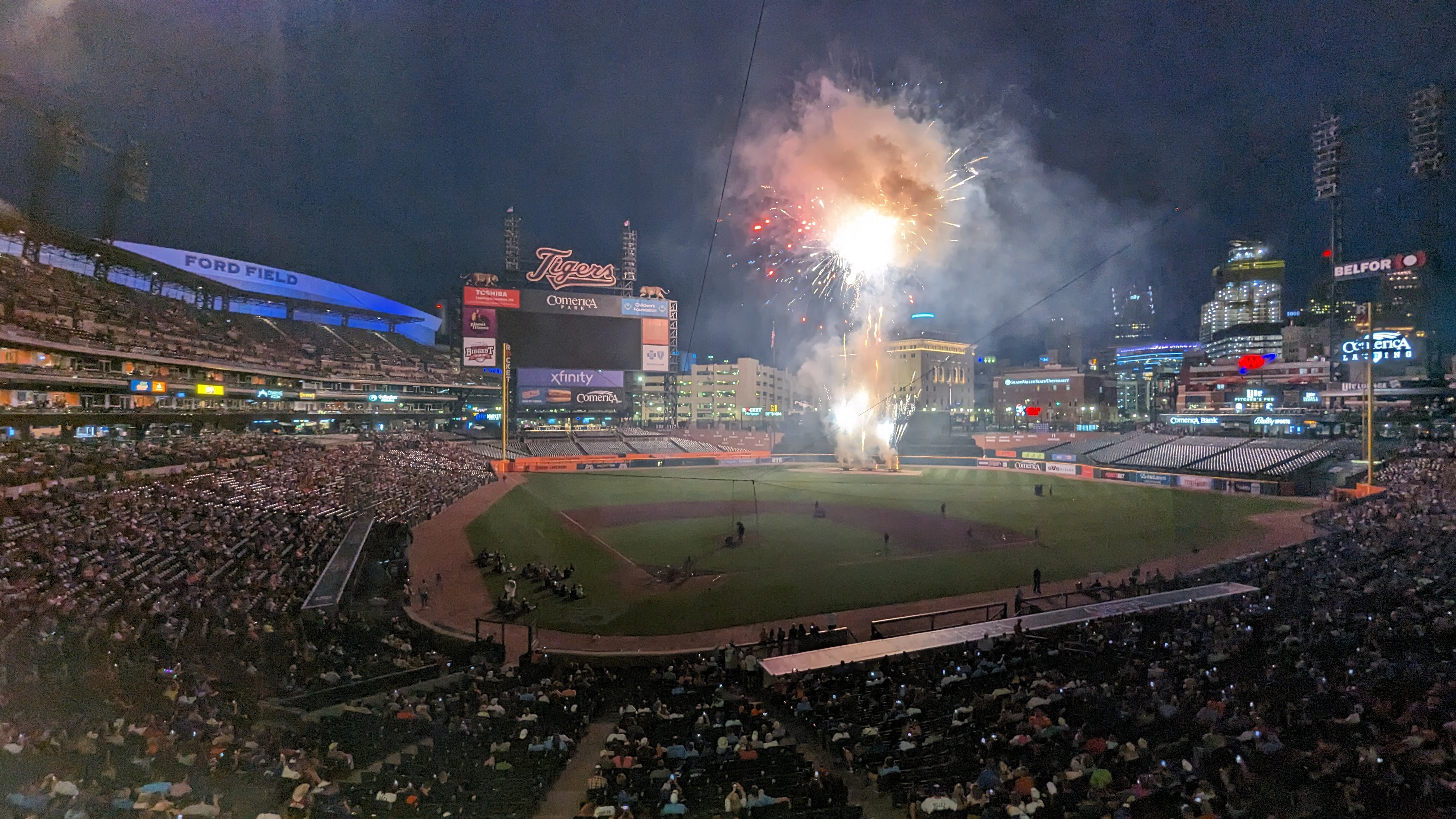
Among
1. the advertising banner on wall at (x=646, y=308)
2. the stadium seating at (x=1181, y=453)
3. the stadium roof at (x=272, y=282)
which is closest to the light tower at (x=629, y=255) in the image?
the advertising banner on wall at (x=646, y=308)

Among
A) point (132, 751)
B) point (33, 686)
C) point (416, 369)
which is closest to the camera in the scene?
point (132, 751)

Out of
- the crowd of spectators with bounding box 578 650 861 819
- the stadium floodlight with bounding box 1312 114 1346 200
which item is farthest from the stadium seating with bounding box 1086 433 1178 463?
the crowd of spectators with bounding box 578 650 861 819

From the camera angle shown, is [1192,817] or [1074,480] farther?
[1074,480]

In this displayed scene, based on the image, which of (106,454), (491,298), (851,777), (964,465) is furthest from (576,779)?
(491,298)

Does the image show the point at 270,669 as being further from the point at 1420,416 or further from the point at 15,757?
the point at 1420,416

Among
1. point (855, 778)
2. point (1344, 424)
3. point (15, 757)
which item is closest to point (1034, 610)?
point (855, 778)

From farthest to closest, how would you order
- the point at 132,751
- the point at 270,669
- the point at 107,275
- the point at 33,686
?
the point at 107,275 → the point at 270,669 → the point at 33,686 → the point at 132,751

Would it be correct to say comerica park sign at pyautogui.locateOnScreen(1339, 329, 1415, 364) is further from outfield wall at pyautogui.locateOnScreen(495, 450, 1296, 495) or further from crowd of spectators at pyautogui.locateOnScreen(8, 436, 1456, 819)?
crowd of spectators at pyautogui.locateOnScreen(8, 436, 1456, 819)
